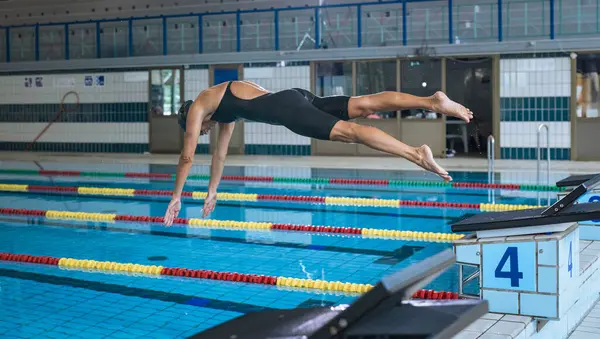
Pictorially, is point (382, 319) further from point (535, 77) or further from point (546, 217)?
point (535, 77)

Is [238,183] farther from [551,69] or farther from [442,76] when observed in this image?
[551,69]

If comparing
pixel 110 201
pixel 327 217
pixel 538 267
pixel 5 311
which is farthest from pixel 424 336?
pixel 110 201

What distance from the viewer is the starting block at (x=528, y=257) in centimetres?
424

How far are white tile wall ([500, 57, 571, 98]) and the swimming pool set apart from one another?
4.53m

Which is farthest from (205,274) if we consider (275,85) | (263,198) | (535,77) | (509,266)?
(275,85)

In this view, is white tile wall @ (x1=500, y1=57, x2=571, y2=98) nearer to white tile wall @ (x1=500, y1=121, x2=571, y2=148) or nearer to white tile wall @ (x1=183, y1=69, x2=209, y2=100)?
white tile wall @ (x1=500, y1=121, x2=571, y2=148)

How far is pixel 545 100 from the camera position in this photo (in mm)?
14648

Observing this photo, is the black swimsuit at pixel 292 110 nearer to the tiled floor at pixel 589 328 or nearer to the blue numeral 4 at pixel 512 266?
the blue numeral 4 at pixel 512 266

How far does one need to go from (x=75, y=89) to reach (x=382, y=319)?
57.6ft

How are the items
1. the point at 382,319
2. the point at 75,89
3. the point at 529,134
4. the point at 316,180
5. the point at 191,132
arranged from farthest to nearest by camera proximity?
the point at 75,89
the point at 529,134
the point at 316,180
the point at 191,132
the point at 382,319

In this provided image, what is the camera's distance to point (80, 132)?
18.8m

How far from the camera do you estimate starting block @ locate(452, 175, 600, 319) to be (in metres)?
4.24

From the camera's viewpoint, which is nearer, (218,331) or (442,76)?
(218,331)

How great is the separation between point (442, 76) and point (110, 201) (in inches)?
301
